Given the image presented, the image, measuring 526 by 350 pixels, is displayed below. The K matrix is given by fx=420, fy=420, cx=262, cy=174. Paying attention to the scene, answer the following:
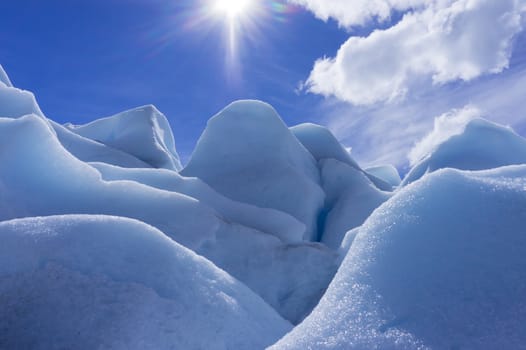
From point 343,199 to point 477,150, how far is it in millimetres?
3390

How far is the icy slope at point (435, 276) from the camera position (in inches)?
76.7

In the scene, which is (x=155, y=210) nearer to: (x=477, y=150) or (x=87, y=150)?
(x=87, y=150)

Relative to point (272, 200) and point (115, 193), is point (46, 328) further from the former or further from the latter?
point (272, 200)

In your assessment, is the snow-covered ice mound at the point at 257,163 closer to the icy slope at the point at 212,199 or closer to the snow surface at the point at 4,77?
the icy slope at the point at 212,199

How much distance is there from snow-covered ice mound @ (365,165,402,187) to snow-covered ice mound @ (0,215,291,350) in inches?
600

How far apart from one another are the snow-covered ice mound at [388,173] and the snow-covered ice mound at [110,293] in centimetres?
1525

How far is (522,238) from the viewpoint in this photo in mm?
2303

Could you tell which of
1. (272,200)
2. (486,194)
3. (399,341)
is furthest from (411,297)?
(272,200)

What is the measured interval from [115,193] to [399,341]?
14.6 feet

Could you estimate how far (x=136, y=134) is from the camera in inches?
543

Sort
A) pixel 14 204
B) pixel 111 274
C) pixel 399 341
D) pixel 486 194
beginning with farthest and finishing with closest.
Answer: pixel 14 204 < pixel 111 274 < pixel 486 194 < pixel 399 341

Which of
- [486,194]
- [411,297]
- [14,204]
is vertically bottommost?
[411,297]

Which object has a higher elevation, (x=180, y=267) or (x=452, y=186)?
(x=452, y=186)

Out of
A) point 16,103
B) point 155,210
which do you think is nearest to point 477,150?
point 155,210
